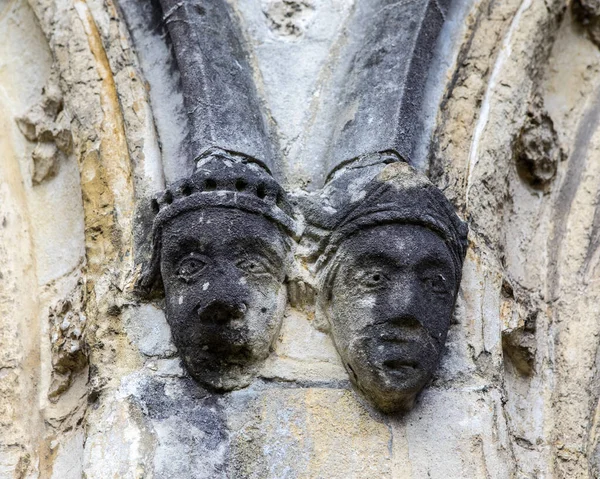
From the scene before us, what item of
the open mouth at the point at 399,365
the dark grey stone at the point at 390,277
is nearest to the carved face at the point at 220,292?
the dark grey stone at the point at 390,277

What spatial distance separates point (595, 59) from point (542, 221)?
0.56 meters

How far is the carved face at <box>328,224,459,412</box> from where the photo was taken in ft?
7.82

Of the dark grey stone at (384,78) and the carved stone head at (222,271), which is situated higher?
the dark grey stone at (384,78)

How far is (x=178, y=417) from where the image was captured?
2.39 metres

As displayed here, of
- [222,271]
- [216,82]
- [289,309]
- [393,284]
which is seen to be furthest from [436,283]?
[216,82]

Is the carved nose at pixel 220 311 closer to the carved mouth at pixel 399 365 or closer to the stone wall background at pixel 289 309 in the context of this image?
the stone wall background at pixel 289 309

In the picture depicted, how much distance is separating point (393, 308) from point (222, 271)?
0.35 meters

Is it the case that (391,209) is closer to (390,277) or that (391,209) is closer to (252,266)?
(390,277)

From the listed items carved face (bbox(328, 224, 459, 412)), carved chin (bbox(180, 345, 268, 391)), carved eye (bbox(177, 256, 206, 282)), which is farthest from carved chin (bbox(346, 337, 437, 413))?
carved eye (bbox(177, 256, 206, 282))

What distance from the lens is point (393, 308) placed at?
239 cm

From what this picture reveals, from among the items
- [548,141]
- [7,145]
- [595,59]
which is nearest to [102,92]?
[7,145]

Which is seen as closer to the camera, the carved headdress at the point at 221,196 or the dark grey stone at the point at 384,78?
the carved headdress at the point at 221,196

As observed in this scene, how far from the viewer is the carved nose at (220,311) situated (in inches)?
94.0

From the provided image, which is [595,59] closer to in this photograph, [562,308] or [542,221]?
[542,221]
